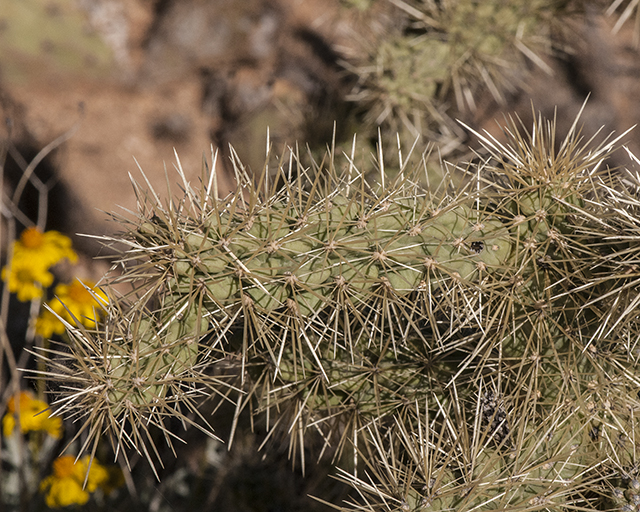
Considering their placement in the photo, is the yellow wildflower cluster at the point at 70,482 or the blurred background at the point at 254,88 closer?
the yellow wildflower cluster at the point at 70,482

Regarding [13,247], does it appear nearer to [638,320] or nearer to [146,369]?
[146,369]

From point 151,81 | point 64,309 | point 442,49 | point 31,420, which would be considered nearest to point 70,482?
point 31,420

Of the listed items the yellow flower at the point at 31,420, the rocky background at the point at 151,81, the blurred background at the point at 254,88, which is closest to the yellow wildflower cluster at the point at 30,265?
the blurred background at the point at 254,88

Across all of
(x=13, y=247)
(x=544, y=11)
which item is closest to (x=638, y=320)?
(x=544, y=11)

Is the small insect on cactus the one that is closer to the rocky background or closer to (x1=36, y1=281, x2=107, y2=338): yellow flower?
(x1=36, y1=281, x2=107, y2=338): yellow flower

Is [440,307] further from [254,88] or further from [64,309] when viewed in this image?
[254,88]

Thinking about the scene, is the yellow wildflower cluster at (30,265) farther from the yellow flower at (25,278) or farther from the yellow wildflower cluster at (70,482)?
the yellow wildflower cluster at (70,482)

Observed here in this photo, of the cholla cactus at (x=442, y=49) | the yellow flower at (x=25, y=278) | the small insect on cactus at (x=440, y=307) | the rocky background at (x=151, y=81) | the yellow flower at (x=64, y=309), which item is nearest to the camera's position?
the small insect on cactus at (x=440, y=307)

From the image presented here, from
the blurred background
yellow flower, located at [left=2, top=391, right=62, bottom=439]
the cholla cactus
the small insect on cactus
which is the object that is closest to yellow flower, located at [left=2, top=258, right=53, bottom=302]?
the blurred background

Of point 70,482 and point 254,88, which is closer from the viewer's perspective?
point 70,482

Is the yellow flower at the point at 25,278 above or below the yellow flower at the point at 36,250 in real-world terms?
below

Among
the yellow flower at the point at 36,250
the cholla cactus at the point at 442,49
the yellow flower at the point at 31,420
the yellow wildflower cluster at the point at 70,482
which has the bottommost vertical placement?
the yellow wildflower cluster at the point at 70,482
